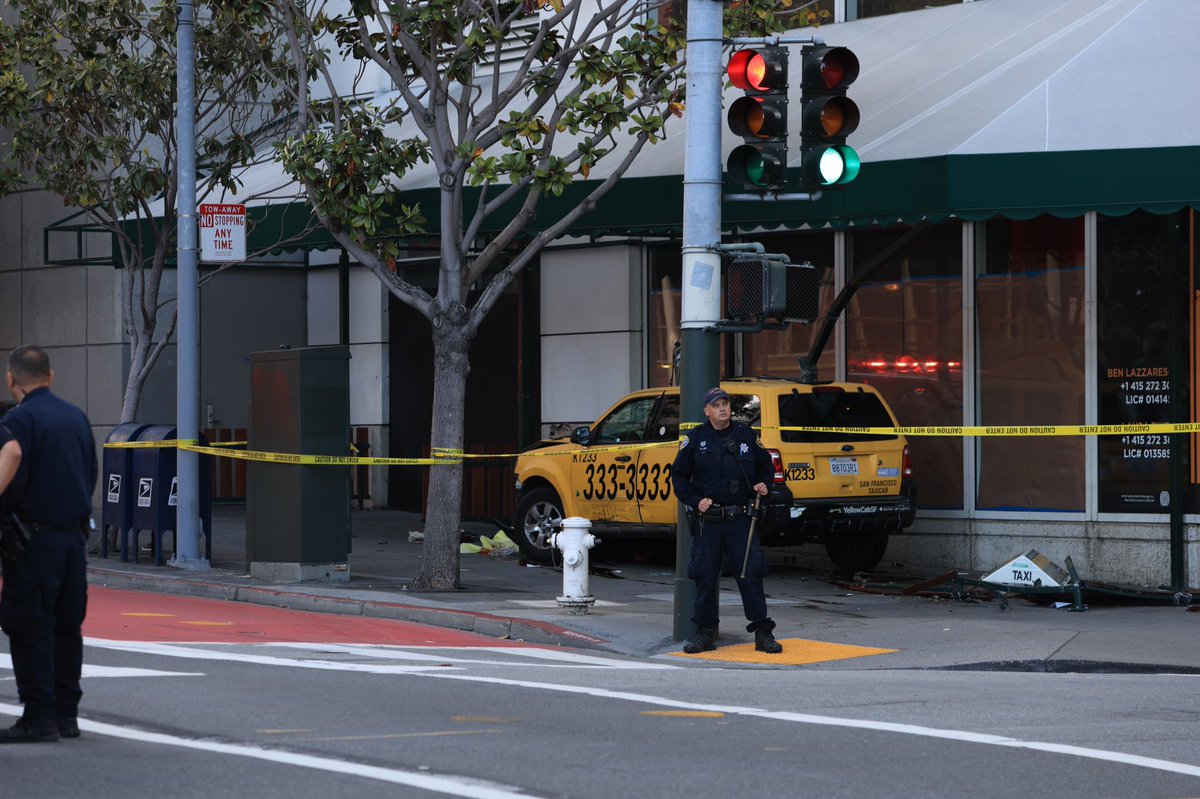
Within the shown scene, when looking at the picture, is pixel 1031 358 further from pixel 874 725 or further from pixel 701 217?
pixel 874 725

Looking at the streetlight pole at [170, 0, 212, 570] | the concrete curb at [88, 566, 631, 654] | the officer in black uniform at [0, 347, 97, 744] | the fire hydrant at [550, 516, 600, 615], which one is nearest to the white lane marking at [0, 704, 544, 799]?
the officer in black uniform at [0, 347, 97, 744]

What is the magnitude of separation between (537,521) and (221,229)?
15.0 ft

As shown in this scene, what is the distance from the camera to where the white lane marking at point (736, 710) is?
8234 mm

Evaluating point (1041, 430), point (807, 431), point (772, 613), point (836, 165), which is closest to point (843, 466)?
point (807, 431)

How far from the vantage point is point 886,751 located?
27.0 feet

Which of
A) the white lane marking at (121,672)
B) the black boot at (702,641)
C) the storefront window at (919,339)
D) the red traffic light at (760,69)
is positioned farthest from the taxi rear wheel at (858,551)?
the white lane marking at (121,672)

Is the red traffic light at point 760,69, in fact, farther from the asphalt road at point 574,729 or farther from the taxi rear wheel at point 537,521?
the taxi rear wheel at point 537,521

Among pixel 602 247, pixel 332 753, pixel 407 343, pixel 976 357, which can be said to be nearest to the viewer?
pixel 332 753

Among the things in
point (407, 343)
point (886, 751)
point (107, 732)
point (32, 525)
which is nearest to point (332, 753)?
point (107, 732)

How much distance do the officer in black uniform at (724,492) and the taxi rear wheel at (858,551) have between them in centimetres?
562

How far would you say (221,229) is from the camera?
18.3 metres

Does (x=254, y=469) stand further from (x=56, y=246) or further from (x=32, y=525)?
(x=56, y=246)

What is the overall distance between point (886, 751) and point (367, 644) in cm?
552

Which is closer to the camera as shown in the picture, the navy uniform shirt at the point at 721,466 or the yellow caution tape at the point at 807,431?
the navy uniform shirt at the point at 721,466
